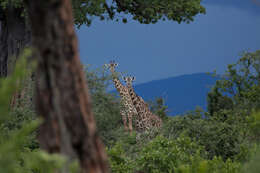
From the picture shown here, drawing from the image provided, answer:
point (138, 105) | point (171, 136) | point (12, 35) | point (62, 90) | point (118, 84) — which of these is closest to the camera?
point (62, 90)

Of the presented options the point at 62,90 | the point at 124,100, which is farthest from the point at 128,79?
the point at 62,90

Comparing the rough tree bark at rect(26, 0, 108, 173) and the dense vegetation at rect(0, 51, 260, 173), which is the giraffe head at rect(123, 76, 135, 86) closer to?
Answer: the dense vegetation at rect(0, 51, 260, 173)

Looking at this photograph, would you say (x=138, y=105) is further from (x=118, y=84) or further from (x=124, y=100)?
(x=118, y=84)

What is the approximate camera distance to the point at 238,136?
8.69 m

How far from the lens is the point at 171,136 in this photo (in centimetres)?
913

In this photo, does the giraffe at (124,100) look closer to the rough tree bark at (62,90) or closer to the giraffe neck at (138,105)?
the giraffe neck at (138,105)

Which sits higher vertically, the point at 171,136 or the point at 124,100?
the point at 124,100

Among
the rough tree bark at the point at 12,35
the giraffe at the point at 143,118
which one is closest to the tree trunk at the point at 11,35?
the rough tree bark at the point at 12,35

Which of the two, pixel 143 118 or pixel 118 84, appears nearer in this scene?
pixel 143 118

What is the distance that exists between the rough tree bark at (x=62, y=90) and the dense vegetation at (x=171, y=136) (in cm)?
10

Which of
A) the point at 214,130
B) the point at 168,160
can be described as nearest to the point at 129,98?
the point at 214,130

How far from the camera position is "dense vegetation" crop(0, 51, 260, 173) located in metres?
1.65

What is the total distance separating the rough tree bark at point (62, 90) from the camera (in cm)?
169

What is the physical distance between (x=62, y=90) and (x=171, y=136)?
760 centimetres
